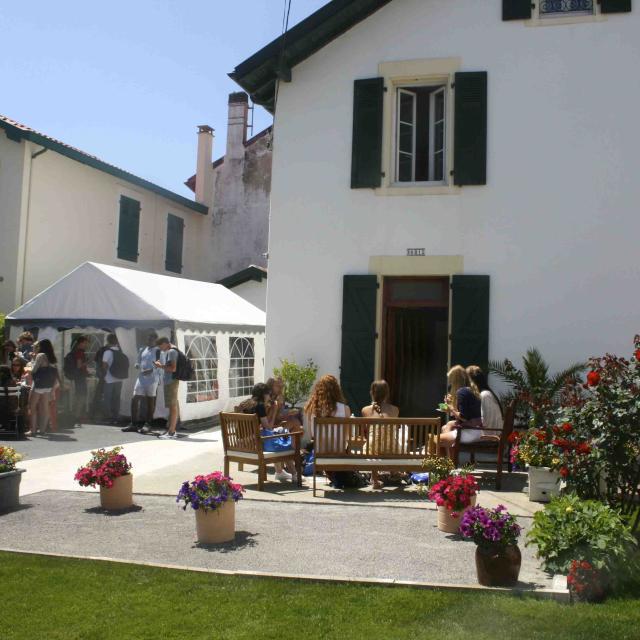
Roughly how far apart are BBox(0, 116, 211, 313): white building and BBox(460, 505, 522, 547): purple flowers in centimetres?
1458

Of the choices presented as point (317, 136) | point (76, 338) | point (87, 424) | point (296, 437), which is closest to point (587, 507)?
point (296, 437)

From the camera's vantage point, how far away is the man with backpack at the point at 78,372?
1501 centimetres

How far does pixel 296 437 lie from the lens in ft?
27.9

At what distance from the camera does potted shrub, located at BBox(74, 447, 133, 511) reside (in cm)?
727

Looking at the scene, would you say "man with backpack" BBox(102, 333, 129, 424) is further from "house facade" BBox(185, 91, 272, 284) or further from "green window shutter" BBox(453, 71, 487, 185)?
"house facade" BBox(185, 91, 272, 284)

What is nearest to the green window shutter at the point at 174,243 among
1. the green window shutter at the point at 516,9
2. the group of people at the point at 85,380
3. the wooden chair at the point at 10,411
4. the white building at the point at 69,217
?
the white building at the point at 69,217

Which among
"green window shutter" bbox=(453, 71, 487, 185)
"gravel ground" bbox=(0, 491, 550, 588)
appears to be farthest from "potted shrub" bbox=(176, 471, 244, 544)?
"green window shutter" bbox=(453, 71, 487, 185)

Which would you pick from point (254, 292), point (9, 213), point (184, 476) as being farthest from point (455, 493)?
point (254, 292)

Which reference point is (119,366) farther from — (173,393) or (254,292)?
(254,292)

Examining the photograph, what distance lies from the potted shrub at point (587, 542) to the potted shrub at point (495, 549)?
0.21 metres

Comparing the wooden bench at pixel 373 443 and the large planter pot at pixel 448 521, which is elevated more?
the wooden bench at pixel 373 443

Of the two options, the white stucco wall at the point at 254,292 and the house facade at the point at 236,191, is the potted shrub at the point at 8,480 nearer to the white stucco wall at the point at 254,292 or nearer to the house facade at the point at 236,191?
the white stucco wall at the point at 254,292

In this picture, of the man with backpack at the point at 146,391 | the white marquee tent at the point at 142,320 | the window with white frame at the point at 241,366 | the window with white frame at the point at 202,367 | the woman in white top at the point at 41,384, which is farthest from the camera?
the window with white frame at the point at 241,366

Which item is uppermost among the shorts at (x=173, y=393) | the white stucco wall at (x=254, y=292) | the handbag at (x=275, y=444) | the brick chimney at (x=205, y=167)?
the brick chimney at (x=205, y=167)
